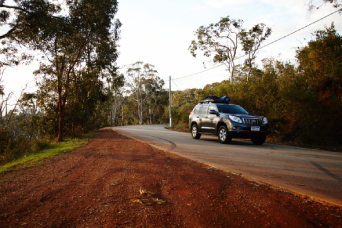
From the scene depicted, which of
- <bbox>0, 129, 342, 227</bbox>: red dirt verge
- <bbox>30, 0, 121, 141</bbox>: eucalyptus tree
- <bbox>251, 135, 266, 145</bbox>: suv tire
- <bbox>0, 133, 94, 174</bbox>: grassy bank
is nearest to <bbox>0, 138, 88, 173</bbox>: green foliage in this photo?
<bbox>0, 133, 94, 174</bbox>: grassy bank

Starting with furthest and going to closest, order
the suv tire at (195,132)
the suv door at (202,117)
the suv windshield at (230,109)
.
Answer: the suv tire at (195,132) < the suv door at (202,117) < the suv windshield at (230,109)

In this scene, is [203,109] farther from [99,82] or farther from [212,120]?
[99,82]

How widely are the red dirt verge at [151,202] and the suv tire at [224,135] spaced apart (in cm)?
562

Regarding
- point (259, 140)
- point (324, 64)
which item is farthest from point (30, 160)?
point (324, 64)

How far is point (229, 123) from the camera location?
1064cm

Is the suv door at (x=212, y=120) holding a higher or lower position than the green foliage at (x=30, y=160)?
higher

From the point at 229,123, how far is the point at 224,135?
2.31 feet

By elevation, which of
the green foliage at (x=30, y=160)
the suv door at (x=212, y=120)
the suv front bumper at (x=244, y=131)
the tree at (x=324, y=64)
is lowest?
the green foliage at (x=30, y=160)

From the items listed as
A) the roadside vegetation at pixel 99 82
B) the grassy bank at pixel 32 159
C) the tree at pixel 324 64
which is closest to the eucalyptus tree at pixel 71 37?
the roadside vegetation at pixel 99 82

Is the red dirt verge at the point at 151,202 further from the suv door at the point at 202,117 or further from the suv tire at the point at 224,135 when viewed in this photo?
the suv door at the point at 202,117

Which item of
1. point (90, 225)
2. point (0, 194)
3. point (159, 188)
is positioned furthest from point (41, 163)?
point (90, 225)

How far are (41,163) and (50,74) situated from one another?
8816mm

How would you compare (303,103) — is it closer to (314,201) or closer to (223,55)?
(314,201)

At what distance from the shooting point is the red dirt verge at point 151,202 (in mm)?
2805
